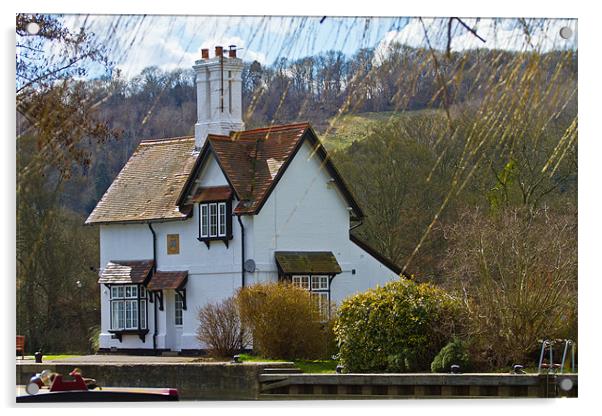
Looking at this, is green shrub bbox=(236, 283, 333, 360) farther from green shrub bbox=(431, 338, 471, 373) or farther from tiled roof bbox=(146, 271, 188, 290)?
green shrub bbox=(431, 338, 471, 373)

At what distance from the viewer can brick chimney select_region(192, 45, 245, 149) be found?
56.0 ft

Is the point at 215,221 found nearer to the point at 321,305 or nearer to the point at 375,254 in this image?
the point at 321,305

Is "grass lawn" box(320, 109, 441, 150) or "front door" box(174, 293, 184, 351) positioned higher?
"grass lawn" box(320, 109, 441, 150)

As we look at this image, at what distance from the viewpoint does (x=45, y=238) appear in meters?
19.1

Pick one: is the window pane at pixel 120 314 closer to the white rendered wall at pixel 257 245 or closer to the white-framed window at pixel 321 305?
the white rendered wall at pixel 257 245

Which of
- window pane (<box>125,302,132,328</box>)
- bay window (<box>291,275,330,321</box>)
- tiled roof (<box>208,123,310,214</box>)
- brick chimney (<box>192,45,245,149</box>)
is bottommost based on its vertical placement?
window pane (<box>125,302,132,328</box>)

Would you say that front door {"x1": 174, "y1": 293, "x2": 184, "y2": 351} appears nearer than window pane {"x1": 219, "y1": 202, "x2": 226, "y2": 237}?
Yes

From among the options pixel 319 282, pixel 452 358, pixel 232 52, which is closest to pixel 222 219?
pixel 319 282

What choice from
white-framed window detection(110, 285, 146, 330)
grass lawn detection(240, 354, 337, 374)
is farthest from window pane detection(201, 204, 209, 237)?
grass lawn detection(240, 354, 337, 374)

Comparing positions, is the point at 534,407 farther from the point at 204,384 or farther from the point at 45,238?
the point at 45,238

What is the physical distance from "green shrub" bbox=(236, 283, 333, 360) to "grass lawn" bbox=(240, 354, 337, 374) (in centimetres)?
14

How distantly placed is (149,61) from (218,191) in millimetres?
6790

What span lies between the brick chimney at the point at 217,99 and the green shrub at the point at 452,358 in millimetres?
3991

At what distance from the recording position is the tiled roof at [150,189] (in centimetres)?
2139
